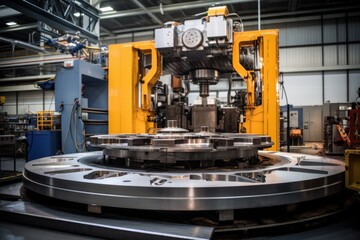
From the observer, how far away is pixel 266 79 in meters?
4.10

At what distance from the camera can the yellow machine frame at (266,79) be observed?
4.06 metres

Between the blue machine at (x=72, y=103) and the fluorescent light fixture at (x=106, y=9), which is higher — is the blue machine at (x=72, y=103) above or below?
below

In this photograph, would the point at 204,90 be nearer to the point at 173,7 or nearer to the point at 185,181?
the point at 185,181

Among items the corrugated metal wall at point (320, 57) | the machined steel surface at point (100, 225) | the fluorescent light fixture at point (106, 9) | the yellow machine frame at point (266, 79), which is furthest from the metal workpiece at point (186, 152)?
the corrugated metal wall at point (320, 57)

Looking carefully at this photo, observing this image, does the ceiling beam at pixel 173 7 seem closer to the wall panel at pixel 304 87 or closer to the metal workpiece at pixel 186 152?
the wall panel at pixel 304 87

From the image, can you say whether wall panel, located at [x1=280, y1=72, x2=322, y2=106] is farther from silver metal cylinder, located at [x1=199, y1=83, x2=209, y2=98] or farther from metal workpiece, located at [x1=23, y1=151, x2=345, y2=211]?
metal workpiece, located at [x1=23, y1=151, x2=345, y2=211]

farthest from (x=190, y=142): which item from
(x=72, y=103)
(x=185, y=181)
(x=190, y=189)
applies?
(x=72, y=103)

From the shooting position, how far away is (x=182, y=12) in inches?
542

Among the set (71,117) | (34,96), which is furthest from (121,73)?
(34,96)

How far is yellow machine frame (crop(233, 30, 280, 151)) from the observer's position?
160 inches

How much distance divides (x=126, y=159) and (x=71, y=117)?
3229 millimetres

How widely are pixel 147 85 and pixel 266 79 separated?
74.3 inches

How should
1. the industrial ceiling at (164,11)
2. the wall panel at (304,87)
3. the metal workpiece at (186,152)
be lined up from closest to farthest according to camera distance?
1. the metal workpiece at (186,152)
2. the industrial ceiling at (164,11)
3. the wall panel at (304,87)

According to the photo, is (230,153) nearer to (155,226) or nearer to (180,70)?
(155,226)
